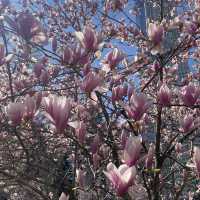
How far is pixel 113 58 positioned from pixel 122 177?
1172 millimetres

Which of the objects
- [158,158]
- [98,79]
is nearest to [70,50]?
[98,79]

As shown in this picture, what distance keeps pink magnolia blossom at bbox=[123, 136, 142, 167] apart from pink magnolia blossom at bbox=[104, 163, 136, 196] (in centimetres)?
13

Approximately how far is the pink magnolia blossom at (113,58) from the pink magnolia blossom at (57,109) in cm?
81

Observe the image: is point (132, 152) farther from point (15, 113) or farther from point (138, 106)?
point (15, 113)

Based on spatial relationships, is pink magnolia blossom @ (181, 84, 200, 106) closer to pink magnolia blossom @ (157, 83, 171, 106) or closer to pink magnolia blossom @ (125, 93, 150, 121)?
pink magnolia blossom @ (157, 83, 171, 106)

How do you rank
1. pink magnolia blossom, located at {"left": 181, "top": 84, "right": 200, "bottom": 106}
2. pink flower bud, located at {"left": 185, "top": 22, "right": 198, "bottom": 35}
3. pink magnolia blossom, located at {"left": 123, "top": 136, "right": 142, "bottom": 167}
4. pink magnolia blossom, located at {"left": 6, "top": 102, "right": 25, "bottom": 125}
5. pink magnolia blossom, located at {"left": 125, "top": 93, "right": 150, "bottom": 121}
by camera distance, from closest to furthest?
pink magnolia blossom, located at {"left": 123, "top": 136, "right": 142, "bottom": 167}
pink magnolia blossom, located at {"left": 6, "top": 102, "right": 25, "bottom": 125}
pink magnolia blossom, located at {"left": 125, "top": 93, "right": 150, "bottom": 121}
pink magnolia blossom, located at {"left": 181, "top": 84, "right": 200, "bottom": 106}
pink flower bud, located at {"left": 185, "top": 22, "right": 198, "bottom": 35}

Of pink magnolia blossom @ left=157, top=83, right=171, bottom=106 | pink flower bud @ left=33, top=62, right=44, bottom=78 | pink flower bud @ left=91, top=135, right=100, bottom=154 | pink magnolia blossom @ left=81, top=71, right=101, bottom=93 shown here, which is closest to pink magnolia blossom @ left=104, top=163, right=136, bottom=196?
pink magnolia blossom @ left=81, top=71, right=101, bottom=93

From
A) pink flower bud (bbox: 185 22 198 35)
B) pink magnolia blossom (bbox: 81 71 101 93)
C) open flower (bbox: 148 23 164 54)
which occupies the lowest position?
pink magnolia blossom (bbox: 81 71 101 93)

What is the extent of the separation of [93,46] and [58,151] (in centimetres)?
435

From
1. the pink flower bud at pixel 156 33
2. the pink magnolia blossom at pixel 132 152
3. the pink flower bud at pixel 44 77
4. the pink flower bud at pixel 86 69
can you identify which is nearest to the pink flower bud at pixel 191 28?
the pink flower bud at pixel 156 33

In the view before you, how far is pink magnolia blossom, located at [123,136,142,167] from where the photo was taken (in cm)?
193

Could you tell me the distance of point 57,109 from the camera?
2025mm

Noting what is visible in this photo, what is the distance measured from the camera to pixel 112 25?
7.33 metres

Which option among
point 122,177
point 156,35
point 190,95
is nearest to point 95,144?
point 190,95
